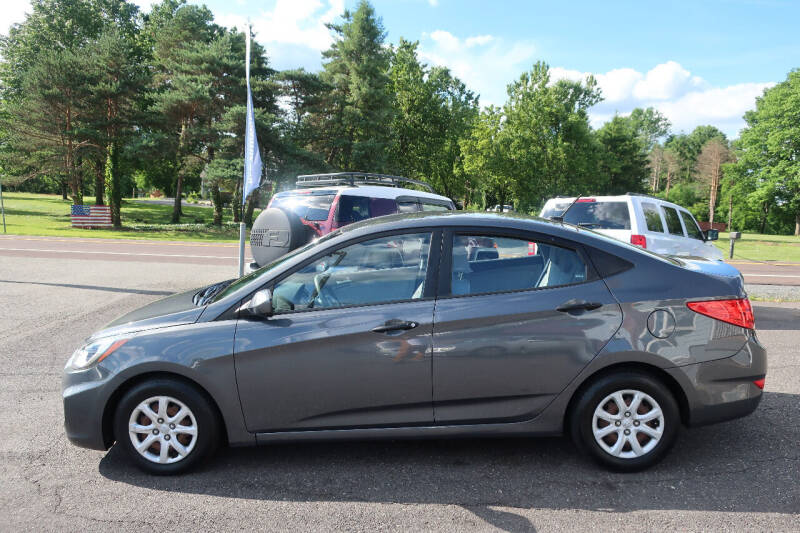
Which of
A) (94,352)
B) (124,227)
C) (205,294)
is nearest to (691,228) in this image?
(205,294)

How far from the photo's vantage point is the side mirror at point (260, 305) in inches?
126

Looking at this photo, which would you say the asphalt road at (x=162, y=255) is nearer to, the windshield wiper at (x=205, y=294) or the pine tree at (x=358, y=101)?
the windshield wiper at (x=205, y=294)

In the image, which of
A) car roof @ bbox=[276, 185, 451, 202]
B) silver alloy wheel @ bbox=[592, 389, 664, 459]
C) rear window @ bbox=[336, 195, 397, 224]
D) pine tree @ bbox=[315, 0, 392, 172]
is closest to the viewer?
silver alloy wheel @ bbox=[592, 389, 664, 459]

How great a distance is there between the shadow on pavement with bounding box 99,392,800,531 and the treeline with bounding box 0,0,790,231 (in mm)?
30433

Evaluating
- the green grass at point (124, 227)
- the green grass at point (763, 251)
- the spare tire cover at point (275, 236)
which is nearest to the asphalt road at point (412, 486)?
the spare tire cover at point (275, 236)

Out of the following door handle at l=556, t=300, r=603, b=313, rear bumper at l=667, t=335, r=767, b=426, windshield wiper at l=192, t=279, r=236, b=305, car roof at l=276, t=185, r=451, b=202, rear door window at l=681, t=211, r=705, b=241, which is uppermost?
car roof at l=276, t=185, r=451, b=202

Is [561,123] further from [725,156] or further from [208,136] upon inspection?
[725,156]

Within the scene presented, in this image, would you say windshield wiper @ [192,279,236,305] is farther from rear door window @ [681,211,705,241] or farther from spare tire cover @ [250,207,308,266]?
rear door window @ [681,211,705,241]

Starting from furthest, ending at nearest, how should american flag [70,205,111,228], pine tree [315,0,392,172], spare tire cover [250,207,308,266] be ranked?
pine tree [315,0,392,172] < american flag [70,205,111,228] < spare tire cover [250,207,308,266]

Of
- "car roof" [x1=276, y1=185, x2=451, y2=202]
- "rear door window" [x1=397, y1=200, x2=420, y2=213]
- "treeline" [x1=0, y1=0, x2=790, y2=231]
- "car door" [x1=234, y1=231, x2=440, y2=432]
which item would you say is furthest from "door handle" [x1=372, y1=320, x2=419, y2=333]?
"treeline" [x1=0, y1=0, x2=790, y2=231]

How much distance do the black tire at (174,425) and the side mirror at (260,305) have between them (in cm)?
59

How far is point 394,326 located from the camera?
3.16 meters

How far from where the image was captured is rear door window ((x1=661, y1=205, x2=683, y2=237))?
347 inches

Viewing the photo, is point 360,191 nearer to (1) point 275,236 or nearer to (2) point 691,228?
(1) point 275,236
